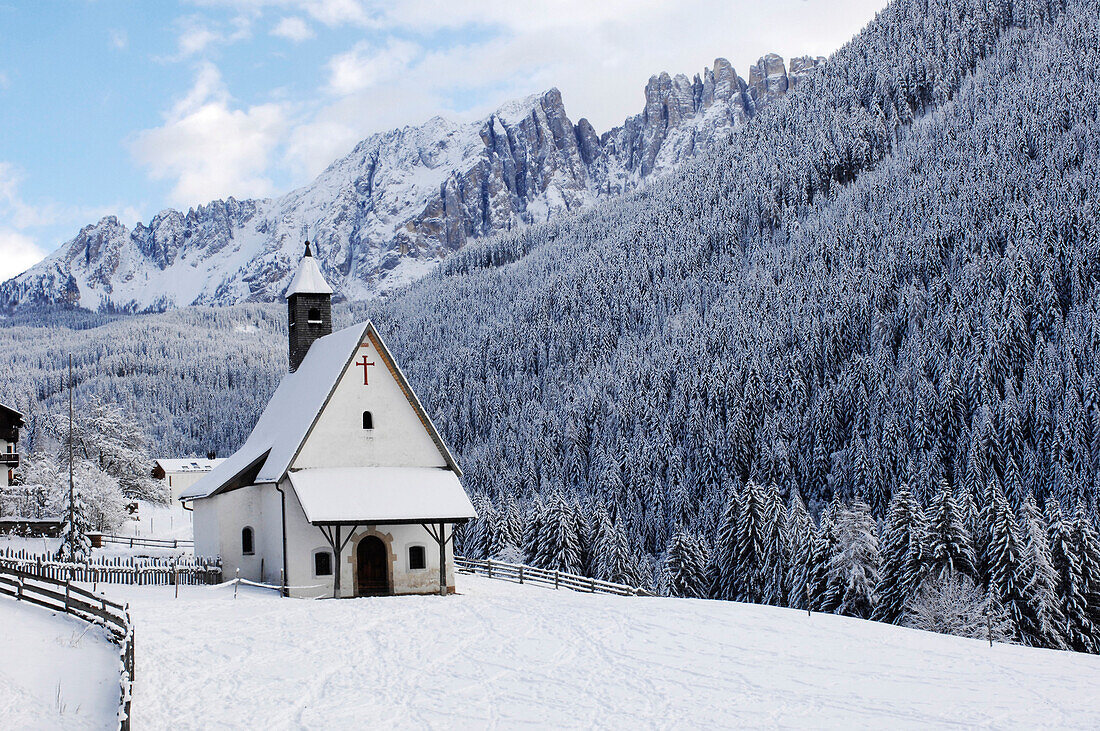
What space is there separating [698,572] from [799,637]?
3775cm

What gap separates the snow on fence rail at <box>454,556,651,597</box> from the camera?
3694 centimetres

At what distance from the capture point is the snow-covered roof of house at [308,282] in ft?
136

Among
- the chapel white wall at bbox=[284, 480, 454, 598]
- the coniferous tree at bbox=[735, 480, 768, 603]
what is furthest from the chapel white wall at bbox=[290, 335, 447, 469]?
the coniferous tree at bbox=[735, 480, 768, 603]

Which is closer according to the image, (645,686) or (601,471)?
(645,686)

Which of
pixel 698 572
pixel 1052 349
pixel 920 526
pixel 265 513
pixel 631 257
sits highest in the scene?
pixel 631 257

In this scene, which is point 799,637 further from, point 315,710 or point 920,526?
point 920,526

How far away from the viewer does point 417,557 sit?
33.6m

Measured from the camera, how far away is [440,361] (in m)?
186

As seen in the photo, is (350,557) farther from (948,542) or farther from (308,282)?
(948,542)

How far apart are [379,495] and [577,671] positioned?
15.3 metres

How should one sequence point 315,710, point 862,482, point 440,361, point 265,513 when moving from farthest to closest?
point 440,361, point 862,482, point 265,513, point 315,710

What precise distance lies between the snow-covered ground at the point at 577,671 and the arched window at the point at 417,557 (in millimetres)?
5185

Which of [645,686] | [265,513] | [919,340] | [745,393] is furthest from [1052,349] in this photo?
[645,686]

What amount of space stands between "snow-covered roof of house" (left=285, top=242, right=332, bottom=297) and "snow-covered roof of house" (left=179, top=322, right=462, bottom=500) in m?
2.27
